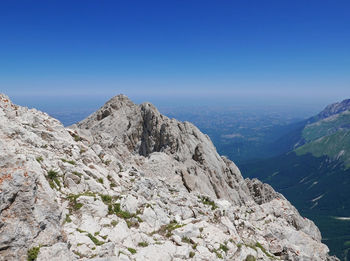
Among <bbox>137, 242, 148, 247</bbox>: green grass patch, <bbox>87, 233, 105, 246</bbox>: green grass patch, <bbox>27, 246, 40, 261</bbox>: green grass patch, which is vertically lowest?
<bbox>137, 242, 148, 247</bbox>: green grass patch

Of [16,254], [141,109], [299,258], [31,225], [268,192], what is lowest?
[268,192]

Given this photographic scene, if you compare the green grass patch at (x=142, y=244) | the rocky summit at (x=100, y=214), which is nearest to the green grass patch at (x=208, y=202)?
the rocky summit at (x=100, y=214)

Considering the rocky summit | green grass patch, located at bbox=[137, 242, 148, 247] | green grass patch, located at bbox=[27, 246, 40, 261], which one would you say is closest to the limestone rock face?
the rocky summit

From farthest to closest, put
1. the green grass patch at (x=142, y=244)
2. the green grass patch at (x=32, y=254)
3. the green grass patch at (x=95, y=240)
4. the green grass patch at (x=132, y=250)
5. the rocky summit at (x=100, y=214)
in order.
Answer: the green grass patch at (x=142, y=244), the green grass patch at (x=132, y=250), the green grass patch at (x=95, y=240), the rocky summit at (x=100, y=214), the green grass patch at (x=32, y=254)

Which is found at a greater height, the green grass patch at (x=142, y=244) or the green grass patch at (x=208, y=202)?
the green grass patch at (x=142, y=244)

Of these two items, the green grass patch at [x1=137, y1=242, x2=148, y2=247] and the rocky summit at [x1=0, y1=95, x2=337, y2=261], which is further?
the green grass patch at [x1=137, y1=242, x2=148, y2=247]

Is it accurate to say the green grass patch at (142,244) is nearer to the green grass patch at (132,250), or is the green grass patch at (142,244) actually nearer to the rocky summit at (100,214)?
the rocky summit at (100,214)

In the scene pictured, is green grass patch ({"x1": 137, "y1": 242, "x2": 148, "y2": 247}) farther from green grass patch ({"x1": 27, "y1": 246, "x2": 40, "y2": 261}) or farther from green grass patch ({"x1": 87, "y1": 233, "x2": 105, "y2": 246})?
green grass patch ({"x1": 27, "y1": 246, "x2": 40, "y2": 261})

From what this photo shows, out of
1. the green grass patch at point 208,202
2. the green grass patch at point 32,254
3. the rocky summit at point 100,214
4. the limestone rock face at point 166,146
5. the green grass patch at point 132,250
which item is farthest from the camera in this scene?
the limestone rock face at point 166,146

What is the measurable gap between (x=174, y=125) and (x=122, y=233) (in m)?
45.6

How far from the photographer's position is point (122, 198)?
2175 centimetres

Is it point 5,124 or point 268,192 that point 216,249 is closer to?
point 5,124

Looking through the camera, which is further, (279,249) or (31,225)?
(279,249)

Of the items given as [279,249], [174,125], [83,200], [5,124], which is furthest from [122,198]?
[174,125]
